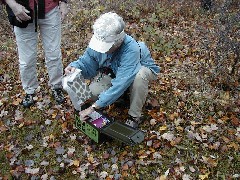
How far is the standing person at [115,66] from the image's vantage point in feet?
12.5

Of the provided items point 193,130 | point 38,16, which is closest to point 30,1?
point 38,16

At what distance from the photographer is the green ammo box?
4035 mm

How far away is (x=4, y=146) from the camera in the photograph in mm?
4652

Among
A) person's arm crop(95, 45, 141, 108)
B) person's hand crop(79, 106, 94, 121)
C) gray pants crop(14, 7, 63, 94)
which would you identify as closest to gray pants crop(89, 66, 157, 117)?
person's arm crop(95, 45, 141, 108)

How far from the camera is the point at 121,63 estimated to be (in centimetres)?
413

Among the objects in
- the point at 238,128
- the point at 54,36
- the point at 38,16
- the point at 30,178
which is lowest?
the point at 30,178

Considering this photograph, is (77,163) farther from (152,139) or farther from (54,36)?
A: (54,36)

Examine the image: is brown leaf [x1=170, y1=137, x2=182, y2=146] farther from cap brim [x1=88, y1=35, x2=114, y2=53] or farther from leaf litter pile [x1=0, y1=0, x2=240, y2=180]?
cap brim [x1=88, y1=35, x2=114, y2=53]

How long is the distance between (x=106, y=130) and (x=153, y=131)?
0.83 meters

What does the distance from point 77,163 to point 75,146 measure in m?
0.34

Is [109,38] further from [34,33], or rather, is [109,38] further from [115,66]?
[34,33]

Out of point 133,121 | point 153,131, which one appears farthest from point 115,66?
point 153,131

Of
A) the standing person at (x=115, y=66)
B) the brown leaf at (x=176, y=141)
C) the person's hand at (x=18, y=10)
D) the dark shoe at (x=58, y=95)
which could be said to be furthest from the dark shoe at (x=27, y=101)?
the brown leaf at (x=176, y=141)

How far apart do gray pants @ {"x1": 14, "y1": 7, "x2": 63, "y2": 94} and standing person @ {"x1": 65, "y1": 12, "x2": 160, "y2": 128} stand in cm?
65
